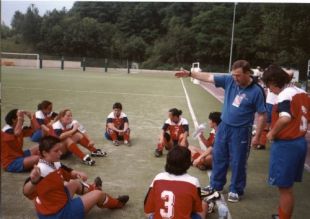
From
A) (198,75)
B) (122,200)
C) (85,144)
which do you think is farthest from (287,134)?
(85,144)

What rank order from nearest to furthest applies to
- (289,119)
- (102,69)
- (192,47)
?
(289,119)
(192,47)
(102,69)

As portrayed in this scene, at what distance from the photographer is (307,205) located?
4270mm

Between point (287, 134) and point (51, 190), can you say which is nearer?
point (51, 190)

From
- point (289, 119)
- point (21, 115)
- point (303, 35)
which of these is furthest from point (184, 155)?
point (303, 35)

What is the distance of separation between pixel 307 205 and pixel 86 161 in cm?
297

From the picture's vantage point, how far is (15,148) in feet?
15.8

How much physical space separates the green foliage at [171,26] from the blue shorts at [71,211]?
1.50 metres

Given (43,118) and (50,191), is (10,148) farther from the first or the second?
(50,191)

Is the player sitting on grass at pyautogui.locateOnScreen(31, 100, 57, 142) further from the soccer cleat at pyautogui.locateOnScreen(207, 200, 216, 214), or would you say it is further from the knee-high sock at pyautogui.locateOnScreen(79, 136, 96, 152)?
the soccer cleat at pyautogui.locateOnScreen(207, 200, 216, 214)

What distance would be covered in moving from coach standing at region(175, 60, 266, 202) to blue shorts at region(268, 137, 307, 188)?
567mm

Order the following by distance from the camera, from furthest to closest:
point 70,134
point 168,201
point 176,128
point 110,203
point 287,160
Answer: point 176,128 < point 70,134 < point 110,203 < point 287,160 < point 168,201

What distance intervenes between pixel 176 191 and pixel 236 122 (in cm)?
166

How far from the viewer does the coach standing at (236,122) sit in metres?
4.11

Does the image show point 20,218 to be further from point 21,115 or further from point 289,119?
point 289,119
